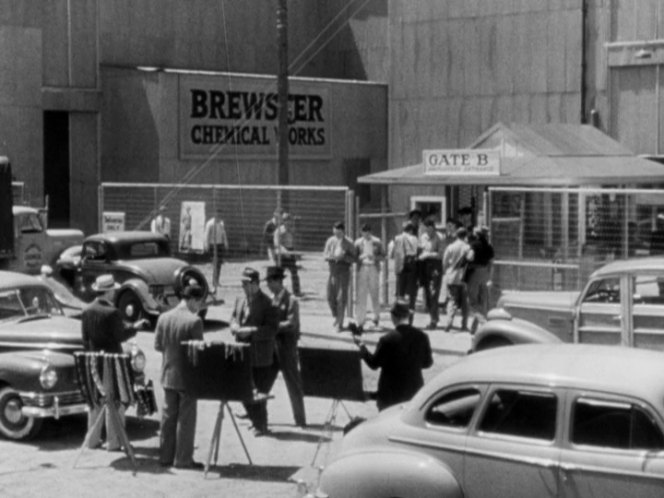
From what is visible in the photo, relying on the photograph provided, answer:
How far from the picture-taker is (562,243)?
2209 cm

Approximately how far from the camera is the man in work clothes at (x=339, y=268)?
22703 mm

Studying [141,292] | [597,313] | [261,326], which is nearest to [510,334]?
[597,313]

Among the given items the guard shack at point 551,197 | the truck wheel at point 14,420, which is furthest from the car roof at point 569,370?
the guard shack at point 551,197

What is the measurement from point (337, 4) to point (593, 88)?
1452cm

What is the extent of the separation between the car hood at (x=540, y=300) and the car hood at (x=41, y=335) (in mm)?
5006

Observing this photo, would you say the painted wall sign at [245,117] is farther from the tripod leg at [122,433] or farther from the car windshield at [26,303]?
the tripod leg at [122,433]

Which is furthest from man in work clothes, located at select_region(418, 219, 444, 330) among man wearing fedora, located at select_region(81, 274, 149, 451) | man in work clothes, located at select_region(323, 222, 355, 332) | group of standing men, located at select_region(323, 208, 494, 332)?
man wearing fedora, located at select_region(81, 274, 149, 451)

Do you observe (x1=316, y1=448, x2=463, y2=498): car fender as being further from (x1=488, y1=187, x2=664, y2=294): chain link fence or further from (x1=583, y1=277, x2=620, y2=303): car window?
(x1=488, y1=187, x2=664, y2=294): chain link fence

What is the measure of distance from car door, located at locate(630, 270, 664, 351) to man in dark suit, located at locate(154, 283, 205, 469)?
483cm

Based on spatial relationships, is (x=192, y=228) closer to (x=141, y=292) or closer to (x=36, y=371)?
(x=141, y=292)

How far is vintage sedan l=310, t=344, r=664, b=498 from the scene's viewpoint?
851 centimetres

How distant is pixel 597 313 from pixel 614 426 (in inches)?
279

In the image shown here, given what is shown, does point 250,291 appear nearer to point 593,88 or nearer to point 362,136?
point 593,88

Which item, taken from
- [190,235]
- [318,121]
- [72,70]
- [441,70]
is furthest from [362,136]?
[190,235]
